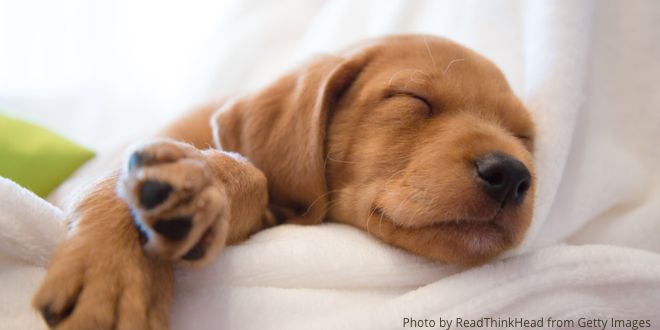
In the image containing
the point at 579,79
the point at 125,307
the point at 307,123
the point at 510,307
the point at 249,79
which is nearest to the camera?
the point at 125,307

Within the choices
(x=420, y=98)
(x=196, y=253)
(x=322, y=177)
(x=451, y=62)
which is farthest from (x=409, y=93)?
(x=196, y=253)

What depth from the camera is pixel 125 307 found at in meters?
0.85

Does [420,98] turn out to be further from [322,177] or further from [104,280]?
[104,280]

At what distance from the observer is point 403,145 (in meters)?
1.39

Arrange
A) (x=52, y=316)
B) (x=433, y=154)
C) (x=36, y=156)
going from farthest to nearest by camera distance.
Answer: (x=36, y=156) → (x=433, y=154) → (x=52, y=316)

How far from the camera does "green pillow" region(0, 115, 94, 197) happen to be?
158 cm

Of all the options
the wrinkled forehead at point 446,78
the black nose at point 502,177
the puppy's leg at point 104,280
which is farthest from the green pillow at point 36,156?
the black nose at point 502,177

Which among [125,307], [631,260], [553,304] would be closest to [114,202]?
[125,307]

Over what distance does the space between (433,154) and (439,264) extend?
261mm

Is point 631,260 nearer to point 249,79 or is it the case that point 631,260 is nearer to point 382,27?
point 382,27

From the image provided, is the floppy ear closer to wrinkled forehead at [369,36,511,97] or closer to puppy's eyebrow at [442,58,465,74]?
wrinkled forehead at [369,36,511,97]

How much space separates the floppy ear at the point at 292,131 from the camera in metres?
1.44

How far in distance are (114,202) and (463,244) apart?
0.74 metres

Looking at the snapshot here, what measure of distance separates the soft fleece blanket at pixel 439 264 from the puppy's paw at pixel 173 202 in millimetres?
158
